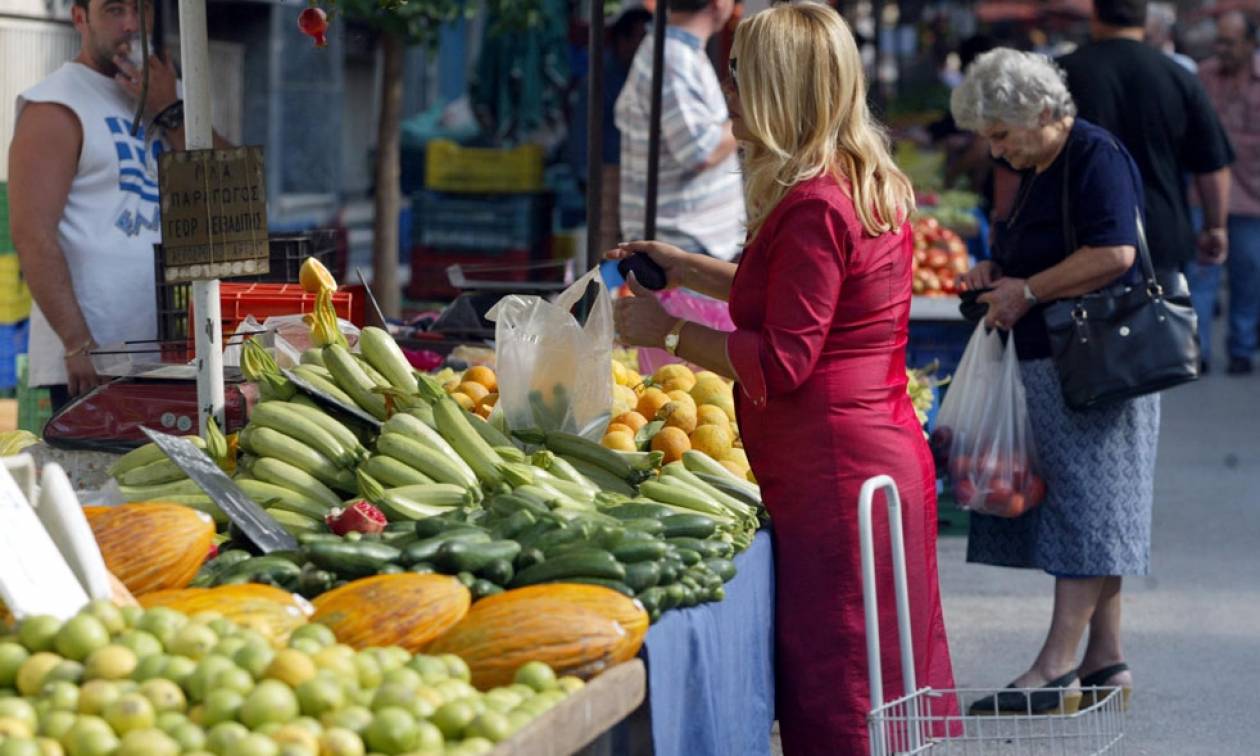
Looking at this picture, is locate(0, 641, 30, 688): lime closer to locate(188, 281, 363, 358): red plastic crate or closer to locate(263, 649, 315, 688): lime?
locate(263, 649, 315, 688): lime

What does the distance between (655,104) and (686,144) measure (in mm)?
930

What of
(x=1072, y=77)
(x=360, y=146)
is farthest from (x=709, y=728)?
(x=360, y=146)

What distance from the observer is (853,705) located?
381cm

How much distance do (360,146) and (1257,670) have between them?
45.5 ft

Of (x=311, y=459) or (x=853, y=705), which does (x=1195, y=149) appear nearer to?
(x=853, y=705)

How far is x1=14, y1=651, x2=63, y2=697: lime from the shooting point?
2480mm

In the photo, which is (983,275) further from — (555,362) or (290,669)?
(290,669)

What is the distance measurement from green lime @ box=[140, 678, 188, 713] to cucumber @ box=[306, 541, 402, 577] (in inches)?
29.1

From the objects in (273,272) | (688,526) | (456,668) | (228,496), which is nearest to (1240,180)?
(273,272)

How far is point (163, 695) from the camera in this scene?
2432 mm

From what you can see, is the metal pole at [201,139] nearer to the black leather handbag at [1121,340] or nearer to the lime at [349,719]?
the lime at [349,719]

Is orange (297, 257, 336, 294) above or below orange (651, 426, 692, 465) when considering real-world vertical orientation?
above

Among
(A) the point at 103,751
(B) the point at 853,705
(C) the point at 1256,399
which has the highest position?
(A) the point at 103,751

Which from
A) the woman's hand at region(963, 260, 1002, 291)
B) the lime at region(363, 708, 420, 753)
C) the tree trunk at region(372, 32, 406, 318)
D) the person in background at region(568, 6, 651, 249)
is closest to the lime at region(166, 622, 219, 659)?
the lime at region(363, 708, 420, 753)
